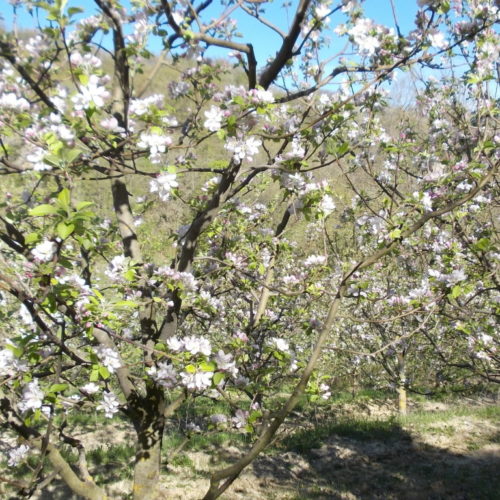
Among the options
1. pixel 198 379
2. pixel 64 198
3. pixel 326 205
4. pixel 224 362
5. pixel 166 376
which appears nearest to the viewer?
pixel 64 198

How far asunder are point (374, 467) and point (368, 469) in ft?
0.42

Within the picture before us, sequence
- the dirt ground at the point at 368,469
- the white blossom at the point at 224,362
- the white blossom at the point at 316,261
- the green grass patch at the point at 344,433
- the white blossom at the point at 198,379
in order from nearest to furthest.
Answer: the white blossom at the point at 198,379 < the white blossom at the point at 224,362 < the white blossom at the point at 316,261 < the dirt ground at the point at 368,469 < the green grass patch at the point at 344,433

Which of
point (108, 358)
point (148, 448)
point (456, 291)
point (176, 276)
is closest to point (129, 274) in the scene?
point (176, 276)

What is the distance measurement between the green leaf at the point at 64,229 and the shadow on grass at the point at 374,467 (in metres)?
4.93

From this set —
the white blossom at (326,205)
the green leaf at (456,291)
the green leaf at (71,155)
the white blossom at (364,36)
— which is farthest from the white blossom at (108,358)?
the white blossom at (364,36)

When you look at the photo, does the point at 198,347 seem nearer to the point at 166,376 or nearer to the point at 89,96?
the point at 166,376

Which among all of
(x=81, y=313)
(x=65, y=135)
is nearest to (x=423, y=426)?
(x=81, y=313)

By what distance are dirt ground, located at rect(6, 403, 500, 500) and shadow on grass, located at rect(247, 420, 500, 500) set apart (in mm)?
12

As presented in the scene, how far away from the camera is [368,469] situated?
6543 mm

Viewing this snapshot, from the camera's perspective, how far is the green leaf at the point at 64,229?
4.59ft

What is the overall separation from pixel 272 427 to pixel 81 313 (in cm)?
107

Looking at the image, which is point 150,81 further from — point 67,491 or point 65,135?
point 67,491

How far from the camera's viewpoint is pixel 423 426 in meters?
8.26

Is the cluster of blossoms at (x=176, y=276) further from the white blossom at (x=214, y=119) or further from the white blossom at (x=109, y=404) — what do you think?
the white blossom at (x=214, y=119)
